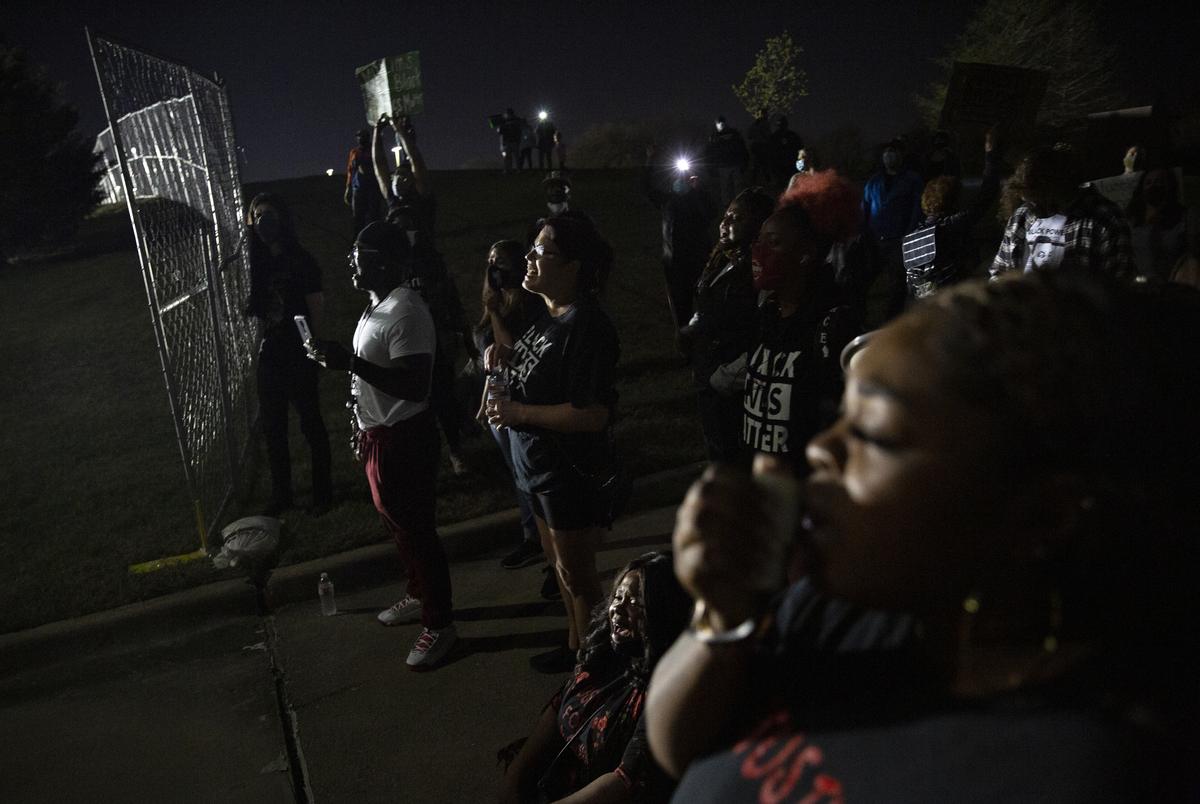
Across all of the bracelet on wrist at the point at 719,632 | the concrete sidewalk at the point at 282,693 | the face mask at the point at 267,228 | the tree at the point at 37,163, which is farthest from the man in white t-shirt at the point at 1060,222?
the tree at the point at 37,163

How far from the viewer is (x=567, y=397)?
3.13 metres

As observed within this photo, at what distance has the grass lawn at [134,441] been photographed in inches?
199

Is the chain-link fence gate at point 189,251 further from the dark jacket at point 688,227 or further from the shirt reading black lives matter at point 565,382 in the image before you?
the dark jacket at point 688,227

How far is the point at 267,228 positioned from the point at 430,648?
325 cm

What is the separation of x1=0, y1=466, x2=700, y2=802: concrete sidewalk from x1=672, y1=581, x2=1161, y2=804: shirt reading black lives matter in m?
2.33

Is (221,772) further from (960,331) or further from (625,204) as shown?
(625,204)

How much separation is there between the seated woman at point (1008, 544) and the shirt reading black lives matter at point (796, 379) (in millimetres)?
1671

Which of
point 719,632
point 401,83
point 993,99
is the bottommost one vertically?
point 719,632

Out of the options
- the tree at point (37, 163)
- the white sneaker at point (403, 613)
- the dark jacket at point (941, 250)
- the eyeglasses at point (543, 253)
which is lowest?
the white sneaker at point (403, 613)

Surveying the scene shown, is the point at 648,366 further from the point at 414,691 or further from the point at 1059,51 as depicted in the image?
the point at 1059,51

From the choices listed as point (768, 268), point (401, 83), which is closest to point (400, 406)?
point (768, 268)

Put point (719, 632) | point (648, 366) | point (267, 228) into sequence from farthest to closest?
point (648, 366), point (267, 228), point (719, 632)

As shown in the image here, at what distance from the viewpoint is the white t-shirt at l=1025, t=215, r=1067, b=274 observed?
397 centimetres

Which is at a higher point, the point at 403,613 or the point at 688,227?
the point at 688,227
